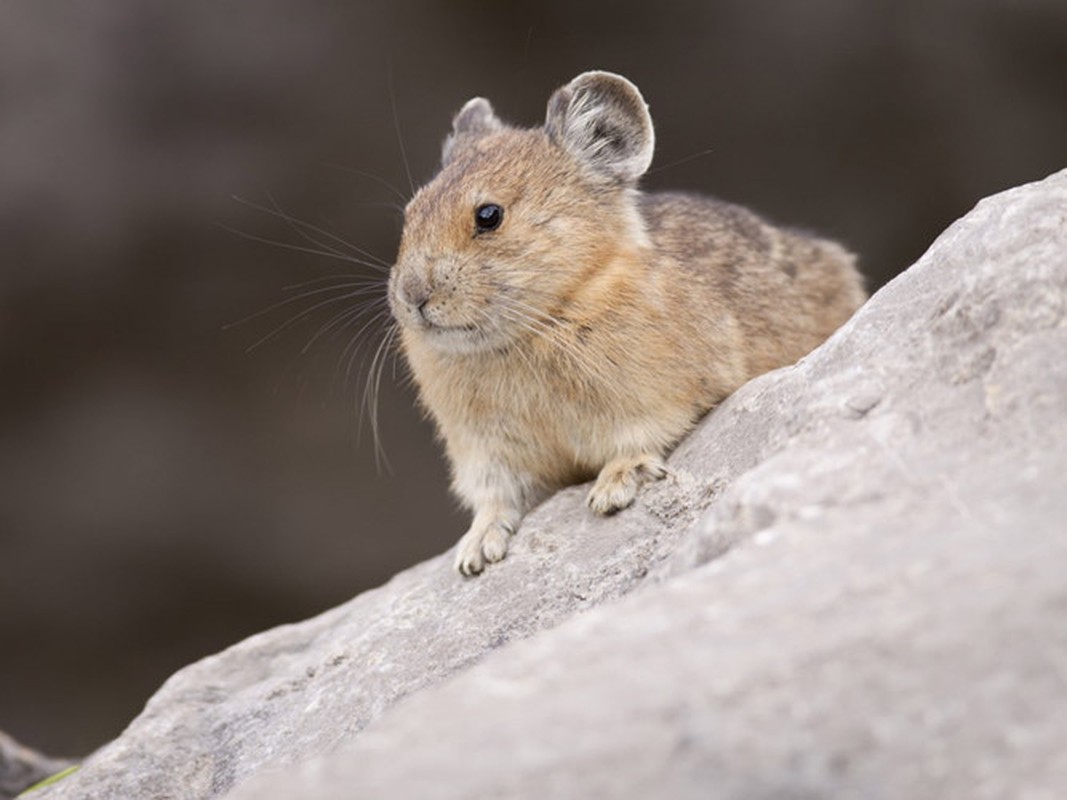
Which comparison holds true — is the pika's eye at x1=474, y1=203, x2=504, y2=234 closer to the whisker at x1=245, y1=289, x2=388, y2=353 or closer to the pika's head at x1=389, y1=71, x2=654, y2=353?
the pika's head at x1=389, y1=71, x2=654, y2=353

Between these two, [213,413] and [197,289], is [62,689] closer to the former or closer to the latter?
[213,413]

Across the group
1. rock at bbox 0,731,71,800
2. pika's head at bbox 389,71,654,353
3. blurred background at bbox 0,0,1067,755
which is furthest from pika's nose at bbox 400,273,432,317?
blurred background at bbox 0,0,1067,755

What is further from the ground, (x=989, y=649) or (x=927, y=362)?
(x=927, y=362)

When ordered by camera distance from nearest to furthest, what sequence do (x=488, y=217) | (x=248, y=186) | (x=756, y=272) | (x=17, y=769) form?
(x=488, y=217) < (x=17, y=769) < (x=756, y=272) < (x=248, y=186)

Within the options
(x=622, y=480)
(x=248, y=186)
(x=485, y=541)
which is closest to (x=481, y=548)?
(x=485, y=541)

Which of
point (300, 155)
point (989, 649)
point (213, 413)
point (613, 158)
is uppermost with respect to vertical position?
point (300, 155)

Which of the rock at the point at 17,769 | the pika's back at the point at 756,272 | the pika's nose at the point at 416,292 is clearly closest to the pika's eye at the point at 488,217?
the pika's nose at the point at 416,292

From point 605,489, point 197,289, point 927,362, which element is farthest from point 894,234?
point 927,362

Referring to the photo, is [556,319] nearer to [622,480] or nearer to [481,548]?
[622,480]
